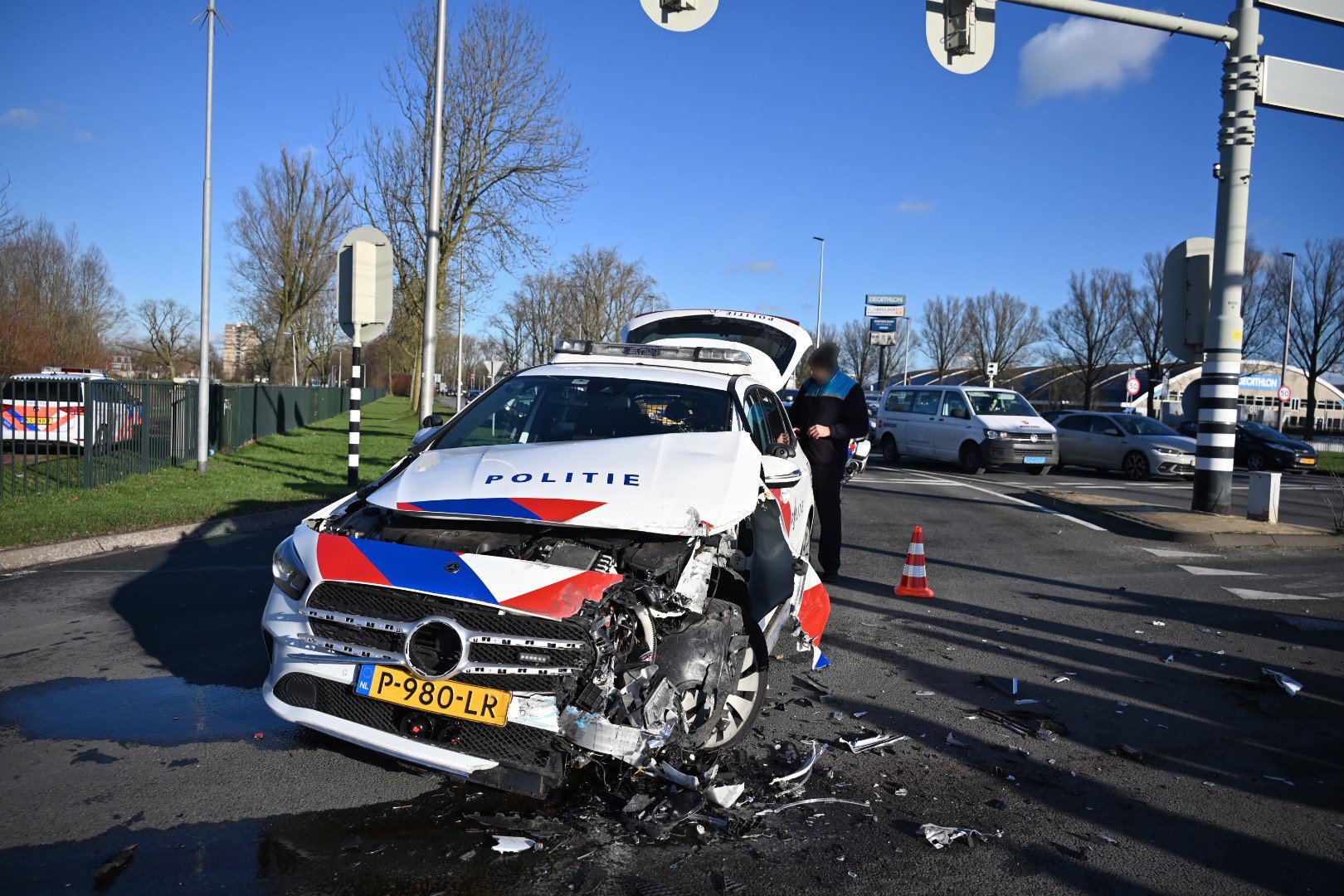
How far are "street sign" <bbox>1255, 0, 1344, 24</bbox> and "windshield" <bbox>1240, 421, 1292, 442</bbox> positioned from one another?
1572 cm

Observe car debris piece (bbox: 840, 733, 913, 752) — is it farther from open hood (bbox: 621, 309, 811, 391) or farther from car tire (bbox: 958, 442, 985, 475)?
car tire (bbox: 958, 442, 985, 475)

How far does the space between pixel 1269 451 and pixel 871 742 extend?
24579 mm

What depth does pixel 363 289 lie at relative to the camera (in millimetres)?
12719

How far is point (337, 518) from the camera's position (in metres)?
4.26

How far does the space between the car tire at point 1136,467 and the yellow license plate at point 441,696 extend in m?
20.0

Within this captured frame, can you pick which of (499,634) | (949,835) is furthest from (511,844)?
(949,835)

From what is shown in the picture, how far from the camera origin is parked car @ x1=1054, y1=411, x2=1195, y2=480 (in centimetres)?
2012

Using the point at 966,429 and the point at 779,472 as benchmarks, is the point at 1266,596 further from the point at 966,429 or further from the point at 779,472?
the point at 966,429

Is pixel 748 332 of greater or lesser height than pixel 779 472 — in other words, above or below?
above

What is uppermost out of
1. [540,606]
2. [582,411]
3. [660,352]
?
[660,352]

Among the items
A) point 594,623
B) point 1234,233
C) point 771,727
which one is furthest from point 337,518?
point 1234,233

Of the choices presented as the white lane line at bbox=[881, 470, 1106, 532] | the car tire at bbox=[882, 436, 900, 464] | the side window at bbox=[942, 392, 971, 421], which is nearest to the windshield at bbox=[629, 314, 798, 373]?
the white lane line at bbox=[881, 470, 1106, 532]

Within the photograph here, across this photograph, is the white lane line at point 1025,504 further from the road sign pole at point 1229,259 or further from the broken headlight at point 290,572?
the broken headlight at point 290,572

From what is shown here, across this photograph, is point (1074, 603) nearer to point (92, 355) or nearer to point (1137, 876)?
point (1137, 876)
